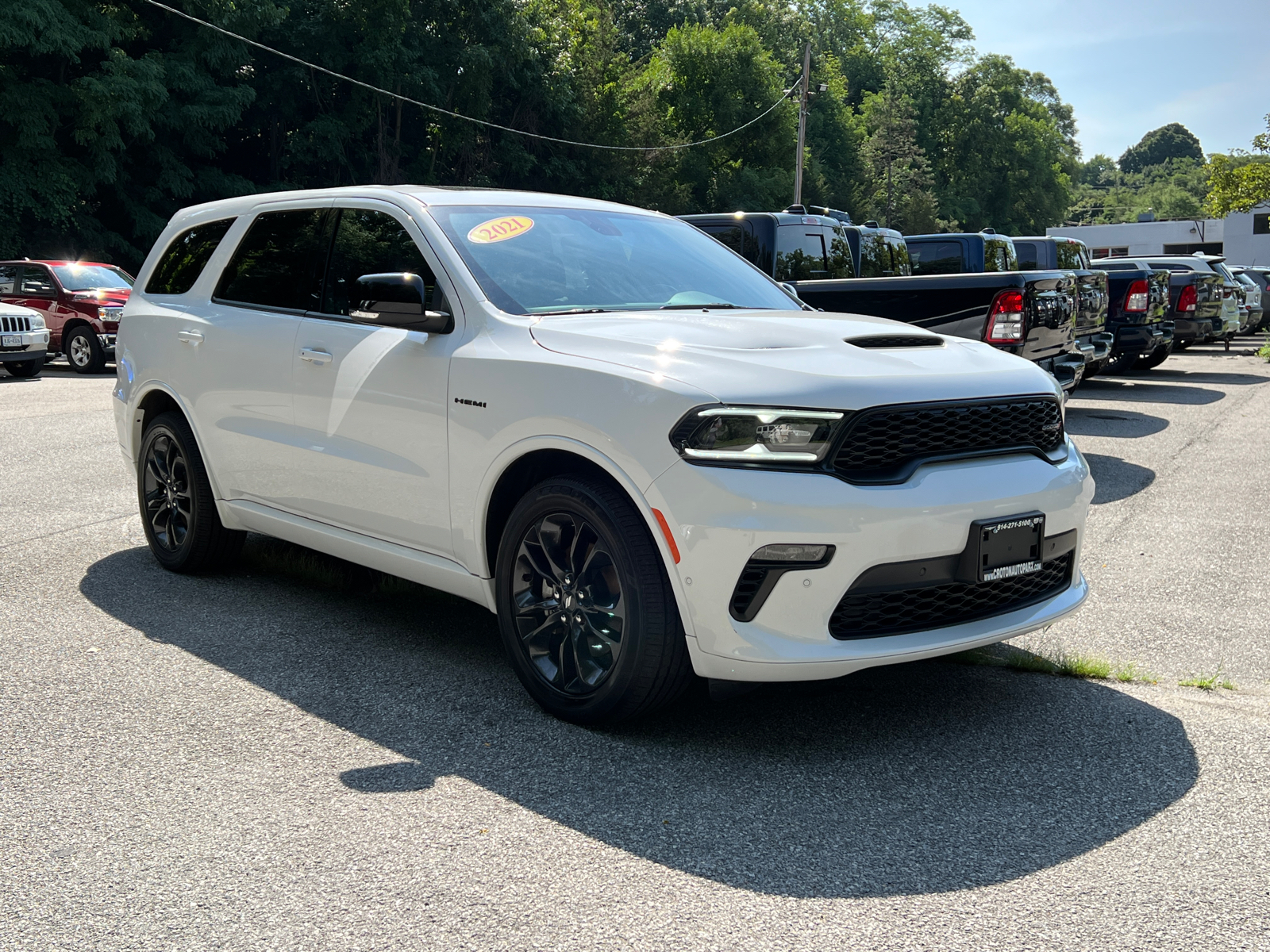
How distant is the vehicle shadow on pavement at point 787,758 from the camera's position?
3.14 metres

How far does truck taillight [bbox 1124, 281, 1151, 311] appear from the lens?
1600 centimetres

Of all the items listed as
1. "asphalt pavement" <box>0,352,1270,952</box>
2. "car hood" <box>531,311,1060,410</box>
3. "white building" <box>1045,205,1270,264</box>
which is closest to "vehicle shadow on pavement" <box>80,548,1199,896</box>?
"asphalt pavement" <box>0,352,1270,952</box>

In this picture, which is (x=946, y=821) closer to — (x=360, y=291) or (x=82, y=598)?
(x=360, y=291)

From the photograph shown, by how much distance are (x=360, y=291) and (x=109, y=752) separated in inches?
77.4

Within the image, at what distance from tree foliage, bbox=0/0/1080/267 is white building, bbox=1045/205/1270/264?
12214mm

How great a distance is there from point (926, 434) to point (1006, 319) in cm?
594

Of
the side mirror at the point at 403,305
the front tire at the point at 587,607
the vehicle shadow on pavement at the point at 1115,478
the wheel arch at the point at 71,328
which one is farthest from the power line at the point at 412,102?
the front tire at the point at 587,607

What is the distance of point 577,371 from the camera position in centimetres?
381

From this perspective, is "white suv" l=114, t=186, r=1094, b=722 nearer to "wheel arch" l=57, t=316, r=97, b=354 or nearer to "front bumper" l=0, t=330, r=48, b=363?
"front bumper" l=0, t=330, r=48, b=363

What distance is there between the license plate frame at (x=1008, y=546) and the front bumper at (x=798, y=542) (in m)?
0.05

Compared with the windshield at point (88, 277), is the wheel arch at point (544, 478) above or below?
below

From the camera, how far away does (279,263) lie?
5391mm

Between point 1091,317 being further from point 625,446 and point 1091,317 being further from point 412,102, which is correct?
point 412,102

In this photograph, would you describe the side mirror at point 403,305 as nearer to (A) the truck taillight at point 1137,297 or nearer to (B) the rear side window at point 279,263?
(B) the rear side window at point 279,263
